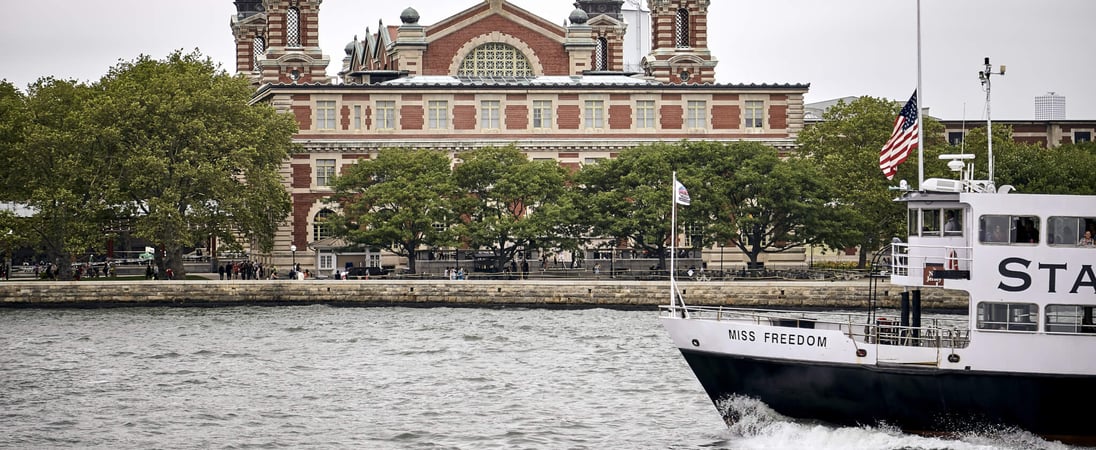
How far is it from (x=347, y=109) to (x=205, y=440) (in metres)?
A: 67.2

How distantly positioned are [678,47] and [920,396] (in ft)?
275

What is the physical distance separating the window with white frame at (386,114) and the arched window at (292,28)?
11.5 metres

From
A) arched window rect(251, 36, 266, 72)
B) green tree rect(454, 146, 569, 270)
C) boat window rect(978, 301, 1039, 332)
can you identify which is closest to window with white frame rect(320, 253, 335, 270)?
green tree rect(454, 146, 569, 270)

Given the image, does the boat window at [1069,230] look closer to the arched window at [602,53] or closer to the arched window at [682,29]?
the arched window at [682,29]

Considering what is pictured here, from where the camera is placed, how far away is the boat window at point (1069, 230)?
36781 mm

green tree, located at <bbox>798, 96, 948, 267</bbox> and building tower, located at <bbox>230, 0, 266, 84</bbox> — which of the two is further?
building tower, located at <bbox>230, 0, 266, 84</bbox>

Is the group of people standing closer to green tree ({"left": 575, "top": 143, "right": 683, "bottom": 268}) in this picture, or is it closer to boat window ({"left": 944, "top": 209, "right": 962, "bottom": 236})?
green tree ({"left": 575, "top": 143, "right": 683, "bottom": 268})

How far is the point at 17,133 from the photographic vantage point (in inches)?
3538

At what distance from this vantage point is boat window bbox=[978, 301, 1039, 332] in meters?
36.6

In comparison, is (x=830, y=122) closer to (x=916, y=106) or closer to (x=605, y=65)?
(x=605, y=65)

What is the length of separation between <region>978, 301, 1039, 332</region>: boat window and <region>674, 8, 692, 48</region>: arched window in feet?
275

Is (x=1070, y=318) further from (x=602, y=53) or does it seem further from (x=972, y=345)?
(x=602, y=53)

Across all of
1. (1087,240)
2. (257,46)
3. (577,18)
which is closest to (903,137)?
(1087,240)

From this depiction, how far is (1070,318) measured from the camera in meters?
36.5
